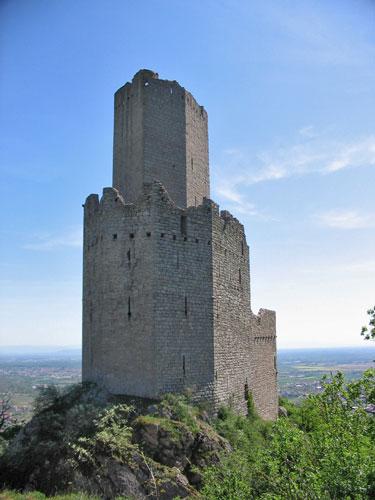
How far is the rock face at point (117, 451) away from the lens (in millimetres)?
12078

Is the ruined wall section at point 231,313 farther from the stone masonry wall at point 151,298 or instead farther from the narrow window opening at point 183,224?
the narrow window opening at point 183,224

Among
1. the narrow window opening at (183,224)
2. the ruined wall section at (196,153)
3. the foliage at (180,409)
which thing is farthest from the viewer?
the ruined wall section at (196,153)

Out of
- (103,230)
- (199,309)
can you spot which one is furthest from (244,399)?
(103,230)

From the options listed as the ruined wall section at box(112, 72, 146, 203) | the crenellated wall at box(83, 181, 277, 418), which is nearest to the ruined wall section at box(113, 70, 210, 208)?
the ruined wall section at box(112, 72, 146, 203)

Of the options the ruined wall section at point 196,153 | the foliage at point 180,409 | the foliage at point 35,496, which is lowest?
the foliage at point 35,496

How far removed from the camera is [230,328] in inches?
738

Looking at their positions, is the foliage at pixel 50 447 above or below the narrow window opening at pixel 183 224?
below

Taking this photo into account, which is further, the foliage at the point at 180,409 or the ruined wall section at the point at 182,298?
the ruined wall section at the point at 182,298

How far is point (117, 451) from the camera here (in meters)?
12.6

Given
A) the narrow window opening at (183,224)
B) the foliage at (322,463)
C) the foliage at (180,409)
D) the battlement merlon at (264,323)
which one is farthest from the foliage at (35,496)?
the battlement merlon at (264,323)

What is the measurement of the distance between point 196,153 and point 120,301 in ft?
28.5

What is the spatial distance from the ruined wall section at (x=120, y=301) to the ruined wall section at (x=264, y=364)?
8.21 metres

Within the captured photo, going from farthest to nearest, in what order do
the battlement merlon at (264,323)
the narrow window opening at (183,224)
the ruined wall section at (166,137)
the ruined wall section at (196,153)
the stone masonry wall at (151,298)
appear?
the battlement merlon at (264,323) → the ruined wall section at (196,153) → the ruined wall section at (166,137) → the narrow window opening at (183,224) → the stone masonry wall at (151,298)

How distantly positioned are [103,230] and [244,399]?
10.5m
